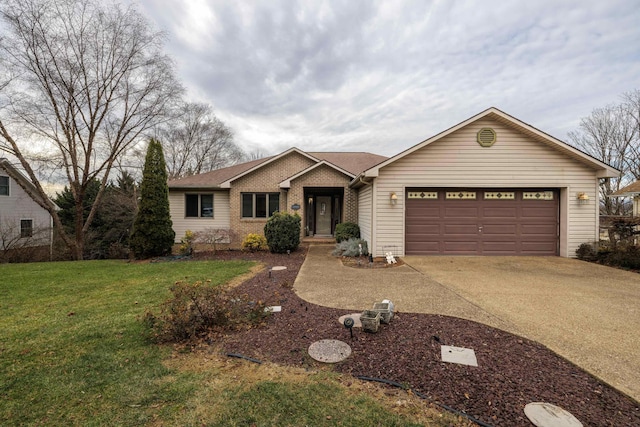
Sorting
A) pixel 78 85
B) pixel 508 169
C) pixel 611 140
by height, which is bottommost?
pixel 508 169

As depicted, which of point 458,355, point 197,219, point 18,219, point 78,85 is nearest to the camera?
point 458,355

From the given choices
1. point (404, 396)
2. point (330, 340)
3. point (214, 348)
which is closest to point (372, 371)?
point (404, 396)

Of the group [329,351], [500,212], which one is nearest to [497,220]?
[500,212]

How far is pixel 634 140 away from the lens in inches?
753

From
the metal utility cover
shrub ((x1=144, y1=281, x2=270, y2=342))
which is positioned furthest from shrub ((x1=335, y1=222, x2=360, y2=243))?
the metal utility cover

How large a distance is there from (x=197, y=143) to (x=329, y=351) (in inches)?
1153

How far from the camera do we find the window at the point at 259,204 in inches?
527

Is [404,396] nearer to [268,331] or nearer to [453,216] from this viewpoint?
[268,331]

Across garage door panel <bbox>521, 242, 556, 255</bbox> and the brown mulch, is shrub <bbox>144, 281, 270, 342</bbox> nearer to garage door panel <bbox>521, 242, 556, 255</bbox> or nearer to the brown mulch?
the brown mulch

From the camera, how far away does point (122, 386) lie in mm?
2500

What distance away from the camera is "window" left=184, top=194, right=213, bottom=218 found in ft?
45.3

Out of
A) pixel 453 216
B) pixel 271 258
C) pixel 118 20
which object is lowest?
pixel 271 258

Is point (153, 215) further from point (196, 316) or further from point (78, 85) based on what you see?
point (196, 316)

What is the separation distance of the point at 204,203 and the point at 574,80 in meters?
17.5
